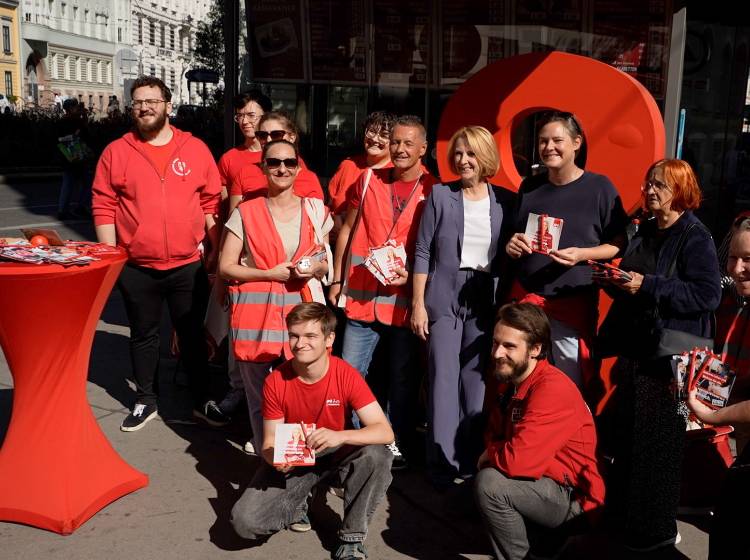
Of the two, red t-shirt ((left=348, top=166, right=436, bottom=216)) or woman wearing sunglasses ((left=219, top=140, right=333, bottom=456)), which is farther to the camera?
red t-shirt ((left=348, top=166, right=436, bottom=216))

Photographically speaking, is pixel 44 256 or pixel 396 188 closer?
pixel 44 256

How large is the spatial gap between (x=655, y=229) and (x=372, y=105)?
3.75m

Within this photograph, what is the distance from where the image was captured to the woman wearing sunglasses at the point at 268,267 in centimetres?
409

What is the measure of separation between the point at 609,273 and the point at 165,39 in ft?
232

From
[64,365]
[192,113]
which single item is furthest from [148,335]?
[192,113]

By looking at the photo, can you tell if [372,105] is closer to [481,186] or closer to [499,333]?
[481,186]

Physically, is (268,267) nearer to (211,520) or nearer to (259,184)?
(259,184)

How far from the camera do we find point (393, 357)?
4453mm

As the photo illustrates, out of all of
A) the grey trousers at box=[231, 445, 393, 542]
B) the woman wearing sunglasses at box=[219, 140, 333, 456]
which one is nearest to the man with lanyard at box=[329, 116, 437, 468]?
the woman wearing sunglasses at box=[219, 140, 333, 456]

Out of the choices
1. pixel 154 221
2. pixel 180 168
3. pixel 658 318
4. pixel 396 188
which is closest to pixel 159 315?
pixel 154 221

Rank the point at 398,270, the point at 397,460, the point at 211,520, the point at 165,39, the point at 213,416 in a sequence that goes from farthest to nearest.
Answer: the point at 165,39 < the point at 213,416 < the point at 397,460 < the point at 398,270 < the point at 211,520

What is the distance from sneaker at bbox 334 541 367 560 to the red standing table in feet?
4.01

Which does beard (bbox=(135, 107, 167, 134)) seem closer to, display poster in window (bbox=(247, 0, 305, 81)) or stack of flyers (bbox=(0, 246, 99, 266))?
stack of flyers (bbox=(0, 246, 99, 266))

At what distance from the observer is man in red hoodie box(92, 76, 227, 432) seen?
4633 mm
